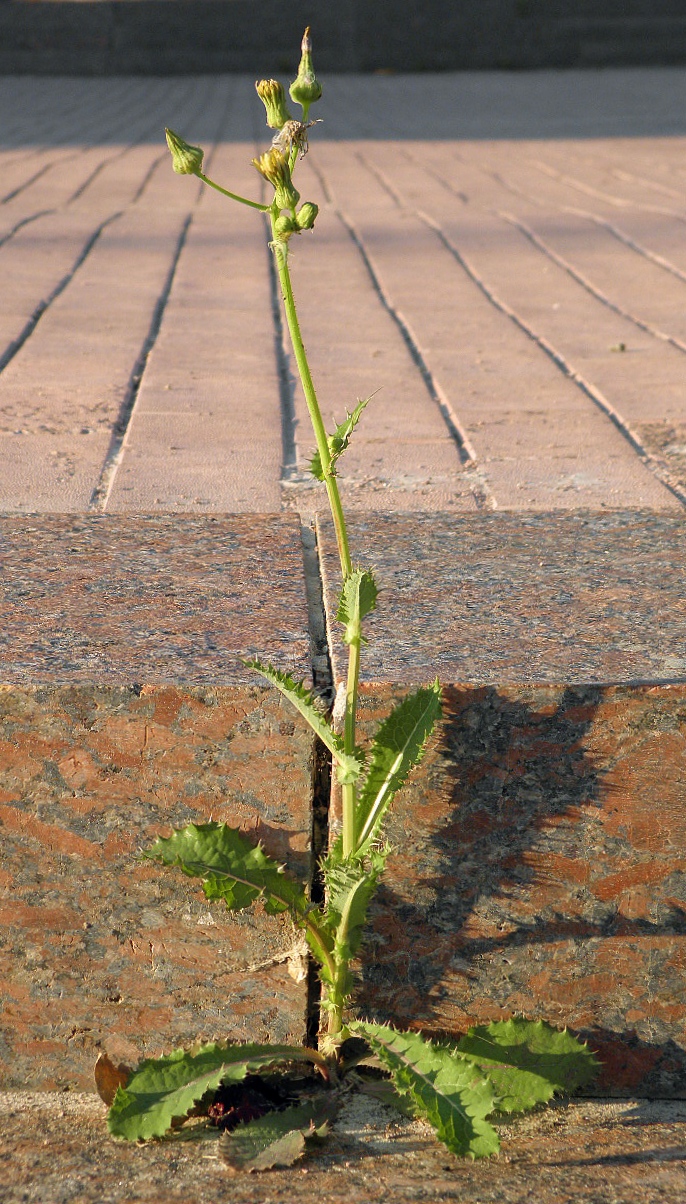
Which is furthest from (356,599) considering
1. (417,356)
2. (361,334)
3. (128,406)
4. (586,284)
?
(586,284)

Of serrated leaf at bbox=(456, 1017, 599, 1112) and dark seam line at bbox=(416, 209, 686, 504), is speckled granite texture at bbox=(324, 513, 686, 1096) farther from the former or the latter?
dark seam line at bbox=(416, 209, 686, 504)

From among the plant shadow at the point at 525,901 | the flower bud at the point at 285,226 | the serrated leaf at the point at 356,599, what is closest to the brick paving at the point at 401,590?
Answer: the plant shadow at the point at 525,901

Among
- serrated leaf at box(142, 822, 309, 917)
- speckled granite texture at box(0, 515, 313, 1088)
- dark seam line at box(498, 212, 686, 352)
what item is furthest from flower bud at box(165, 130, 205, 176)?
dark seam line at box(498, 212, 686, 352)

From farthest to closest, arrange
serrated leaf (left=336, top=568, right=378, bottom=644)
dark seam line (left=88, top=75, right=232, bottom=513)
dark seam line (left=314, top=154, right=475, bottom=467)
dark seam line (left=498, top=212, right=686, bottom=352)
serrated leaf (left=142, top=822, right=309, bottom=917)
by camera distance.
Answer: dark seam line (left=498, top=212, right=686, bottom=352) < dark seam line (left=314, top=154, right=475, bottom=467) < dark seam line (left=88, top=75, right=232, bottom=513) < serrated leaf (left=142, top=822, right=309, bottom=917) < serrated leaf (left=336, top=568, right=378, bottom=644)

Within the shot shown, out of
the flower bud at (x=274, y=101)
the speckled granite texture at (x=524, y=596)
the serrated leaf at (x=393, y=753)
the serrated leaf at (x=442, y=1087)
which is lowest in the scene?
the serrated leaf at (x=442, y=1087)

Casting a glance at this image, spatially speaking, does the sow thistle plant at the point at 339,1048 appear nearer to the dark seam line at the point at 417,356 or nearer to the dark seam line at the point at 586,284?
the dark seam line at the point at 417,356

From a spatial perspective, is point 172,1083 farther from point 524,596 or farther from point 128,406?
point 128,406

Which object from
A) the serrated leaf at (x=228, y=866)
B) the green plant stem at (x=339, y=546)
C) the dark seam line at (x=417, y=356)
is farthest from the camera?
the dark seam line at (x=417, y=356)
